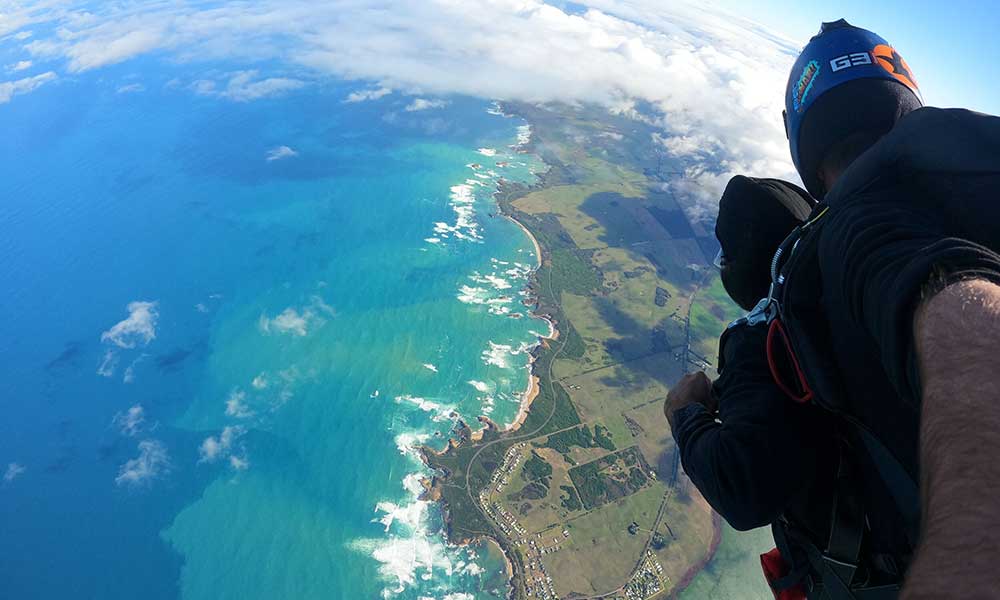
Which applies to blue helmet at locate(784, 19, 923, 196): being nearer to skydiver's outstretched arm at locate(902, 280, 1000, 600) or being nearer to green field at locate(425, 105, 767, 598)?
skydiver's outstretched arm at locate(902, 280, 1000, 600)

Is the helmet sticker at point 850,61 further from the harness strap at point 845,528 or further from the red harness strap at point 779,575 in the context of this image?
the red harness strap at point 779,575

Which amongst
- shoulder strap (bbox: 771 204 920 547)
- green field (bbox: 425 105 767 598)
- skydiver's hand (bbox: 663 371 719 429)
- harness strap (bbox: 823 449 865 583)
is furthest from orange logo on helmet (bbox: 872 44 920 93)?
green field (bbox: 425 105 767 598)

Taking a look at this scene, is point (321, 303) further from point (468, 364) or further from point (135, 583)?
point (135, 583)

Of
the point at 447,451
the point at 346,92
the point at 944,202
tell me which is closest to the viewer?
the point at 944,202

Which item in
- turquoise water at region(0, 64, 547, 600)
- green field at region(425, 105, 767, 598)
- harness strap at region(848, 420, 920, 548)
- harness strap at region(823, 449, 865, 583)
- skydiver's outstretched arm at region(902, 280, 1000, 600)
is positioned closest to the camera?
skydiver's outstretched arm at region(902, 280, 1000, 600)

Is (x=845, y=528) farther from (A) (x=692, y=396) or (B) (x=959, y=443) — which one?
(B) (x=959, y=443)

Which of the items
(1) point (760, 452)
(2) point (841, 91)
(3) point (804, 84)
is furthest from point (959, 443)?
(3) point (804, 84)

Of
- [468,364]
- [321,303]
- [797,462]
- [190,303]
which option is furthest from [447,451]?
[797,462]

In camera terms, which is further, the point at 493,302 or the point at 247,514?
the point at 493,302
